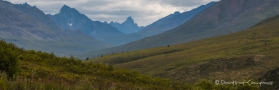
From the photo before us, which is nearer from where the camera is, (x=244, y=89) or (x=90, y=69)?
(x=244, y=89)

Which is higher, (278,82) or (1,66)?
(1,66)

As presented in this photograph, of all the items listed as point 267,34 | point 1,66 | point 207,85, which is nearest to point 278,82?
point 207,85

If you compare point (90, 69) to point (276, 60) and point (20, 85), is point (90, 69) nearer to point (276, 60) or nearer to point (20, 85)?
point (20, 85)

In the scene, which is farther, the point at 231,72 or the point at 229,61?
the point at 229,61

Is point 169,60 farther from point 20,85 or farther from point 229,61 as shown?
point 20,85

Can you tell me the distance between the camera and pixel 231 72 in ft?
286

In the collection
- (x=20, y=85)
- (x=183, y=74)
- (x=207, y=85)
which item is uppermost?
(x=20, y=85)

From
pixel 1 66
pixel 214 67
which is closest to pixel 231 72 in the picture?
pixel 214 67

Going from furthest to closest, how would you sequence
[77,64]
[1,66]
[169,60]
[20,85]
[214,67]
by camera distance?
[169,60]
[214,67]
[77,64]
[1,66]
[20,85]

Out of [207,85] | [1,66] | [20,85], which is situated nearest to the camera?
[20,85]

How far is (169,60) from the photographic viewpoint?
140 metres

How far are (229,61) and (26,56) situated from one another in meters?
80.2

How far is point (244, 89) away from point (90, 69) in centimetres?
1444

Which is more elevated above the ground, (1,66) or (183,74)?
(1,66)
